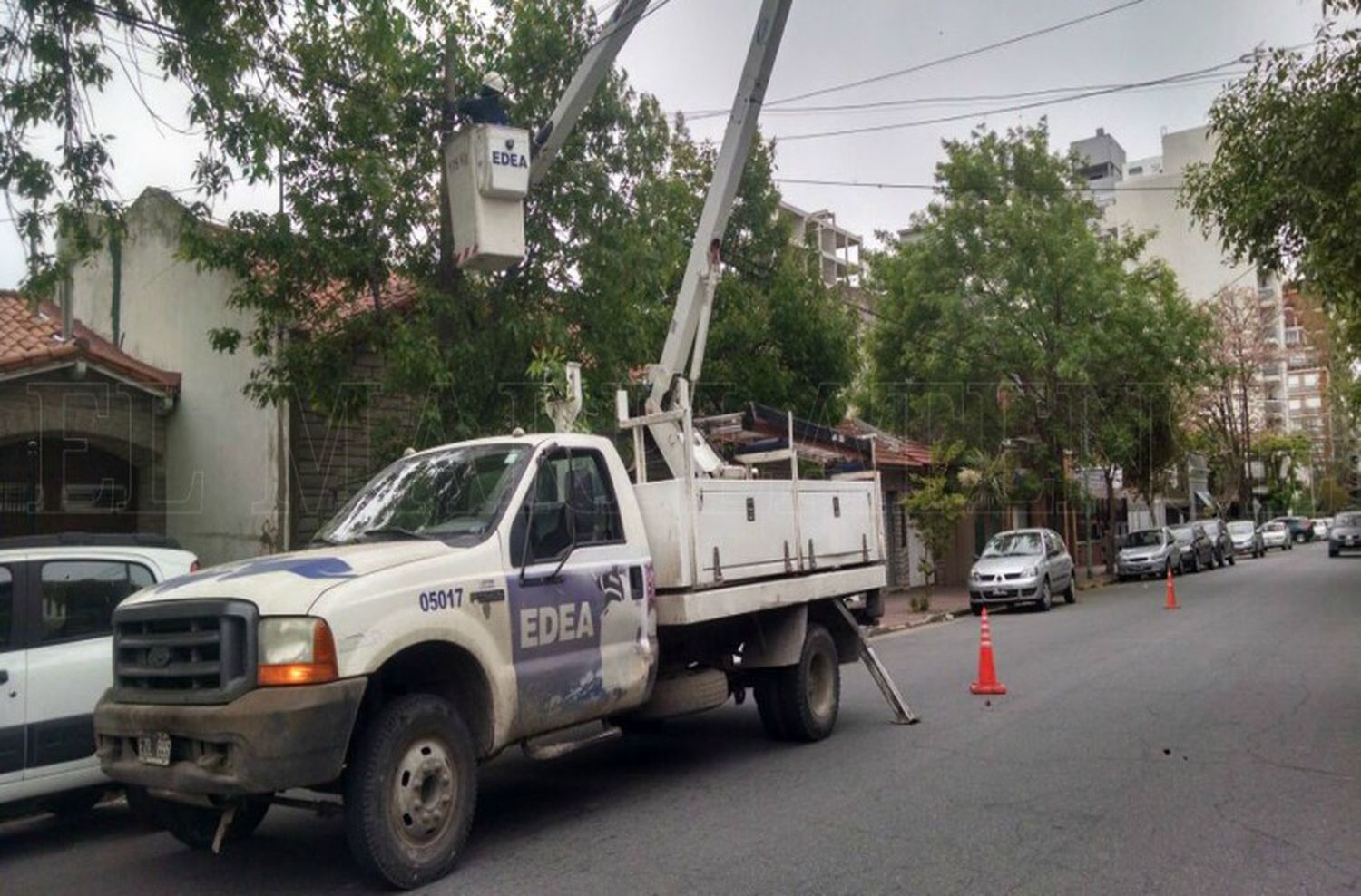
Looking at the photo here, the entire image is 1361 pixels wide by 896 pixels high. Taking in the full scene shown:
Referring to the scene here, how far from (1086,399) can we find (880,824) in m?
24.3

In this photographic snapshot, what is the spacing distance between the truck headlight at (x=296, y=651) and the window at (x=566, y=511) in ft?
4.44

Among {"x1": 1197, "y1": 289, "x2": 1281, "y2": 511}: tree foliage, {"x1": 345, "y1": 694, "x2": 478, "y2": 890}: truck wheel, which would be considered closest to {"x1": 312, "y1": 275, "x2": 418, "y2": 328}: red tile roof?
{"x1": 345, "y1": 694, "x2": 478, "y2": 890}: truck wheel

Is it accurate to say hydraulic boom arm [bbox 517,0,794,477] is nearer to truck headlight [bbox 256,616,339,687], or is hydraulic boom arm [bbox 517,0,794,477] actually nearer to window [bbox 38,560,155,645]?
window [bbox 38,560,155,645]

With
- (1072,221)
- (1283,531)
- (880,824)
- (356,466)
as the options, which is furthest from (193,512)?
(1283,531)

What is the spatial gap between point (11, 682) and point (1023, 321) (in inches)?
937

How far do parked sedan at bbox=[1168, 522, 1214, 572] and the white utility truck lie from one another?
2941 centimetres

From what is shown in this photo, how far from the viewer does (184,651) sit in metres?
5.52

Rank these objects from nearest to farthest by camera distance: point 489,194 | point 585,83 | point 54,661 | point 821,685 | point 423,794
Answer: point 423,794 → point 54,661 → point 821,685 → point 489,194 → point 585,83

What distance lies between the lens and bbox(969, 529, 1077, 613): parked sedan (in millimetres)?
22656

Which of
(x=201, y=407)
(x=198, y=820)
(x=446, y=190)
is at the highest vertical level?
(x=446, y=190)

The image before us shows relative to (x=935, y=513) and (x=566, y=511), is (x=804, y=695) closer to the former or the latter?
(x=566, y=511)

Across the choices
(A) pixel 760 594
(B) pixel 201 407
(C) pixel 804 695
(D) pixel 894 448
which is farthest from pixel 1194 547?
(A) pixel 760 594

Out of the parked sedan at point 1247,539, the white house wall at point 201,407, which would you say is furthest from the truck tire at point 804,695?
the parked sedan at point 1247,539

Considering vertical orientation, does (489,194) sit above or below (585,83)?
below
